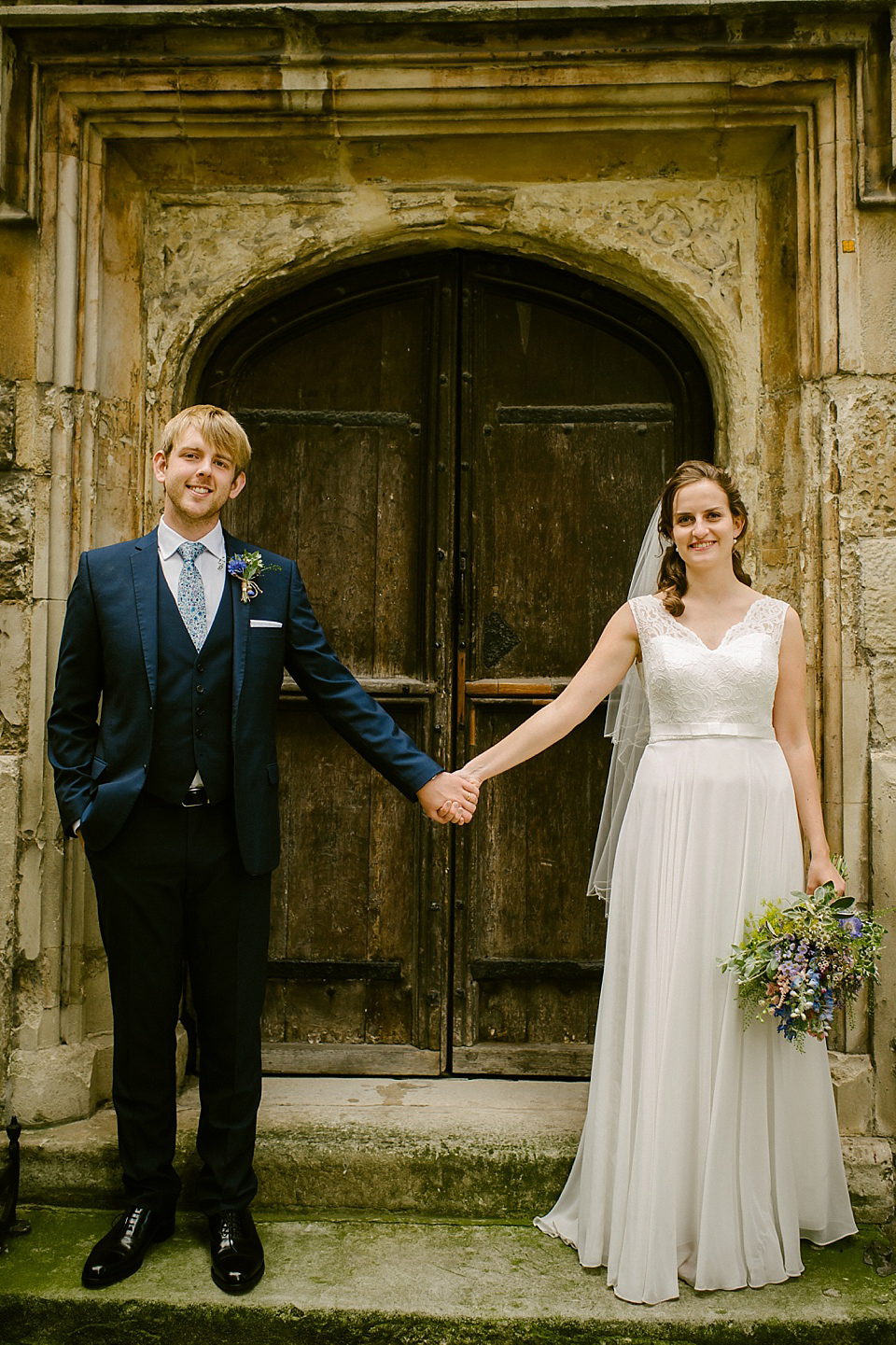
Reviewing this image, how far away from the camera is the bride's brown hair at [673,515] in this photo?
2.58 metres

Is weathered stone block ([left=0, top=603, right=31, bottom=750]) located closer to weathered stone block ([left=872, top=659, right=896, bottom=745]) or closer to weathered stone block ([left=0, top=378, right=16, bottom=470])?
weathered stone block ([left=0, top=378, right=16, bottom=470])

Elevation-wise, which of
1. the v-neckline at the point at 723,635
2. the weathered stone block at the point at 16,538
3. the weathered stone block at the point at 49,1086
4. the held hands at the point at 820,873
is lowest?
the weathered stone block at the point at 49,1086

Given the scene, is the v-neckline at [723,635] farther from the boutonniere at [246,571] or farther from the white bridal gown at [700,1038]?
the boutonniere at [246,571]

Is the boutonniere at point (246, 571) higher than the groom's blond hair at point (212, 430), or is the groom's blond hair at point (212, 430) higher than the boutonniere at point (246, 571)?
the groom's blond hair at point (212, 430)

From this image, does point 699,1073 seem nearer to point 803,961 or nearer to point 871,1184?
point 803,961

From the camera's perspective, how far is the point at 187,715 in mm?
2406

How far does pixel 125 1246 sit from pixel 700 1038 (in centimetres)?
156

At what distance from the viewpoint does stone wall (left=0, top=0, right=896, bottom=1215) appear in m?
2.87

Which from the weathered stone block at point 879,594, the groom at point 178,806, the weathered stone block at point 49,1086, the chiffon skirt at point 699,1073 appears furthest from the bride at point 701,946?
the weathered stone block at point 49,1086

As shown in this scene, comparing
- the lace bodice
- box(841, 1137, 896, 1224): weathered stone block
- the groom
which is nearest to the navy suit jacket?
the groom

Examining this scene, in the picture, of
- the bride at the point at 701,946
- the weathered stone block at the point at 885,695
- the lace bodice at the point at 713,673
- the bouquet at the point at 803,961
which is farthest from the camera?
the weathered stone block at the point at 885,695

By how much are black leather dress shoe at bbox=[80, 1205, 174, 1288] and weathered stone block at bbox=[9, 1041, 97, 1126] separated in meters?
0.46

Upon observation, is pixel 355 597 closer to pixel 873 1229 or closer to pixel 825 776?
pixel 825 776

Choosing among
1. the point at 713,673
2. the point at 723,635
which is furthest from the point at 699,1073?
the point at 723,635
